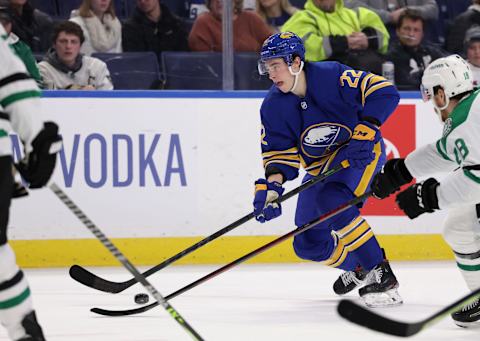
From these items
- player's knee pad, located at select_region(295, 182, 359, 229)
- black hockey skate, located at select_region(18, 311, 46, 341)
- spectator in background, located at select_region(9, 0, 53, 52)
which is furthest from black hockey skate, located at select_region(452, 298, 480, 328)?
spectator in background, located at select_region(9, 0, 53, 52)

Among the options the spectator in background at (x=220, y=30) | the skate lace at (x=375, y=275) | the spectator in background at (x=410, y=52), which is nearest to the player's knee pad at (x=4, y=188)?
the skate lace at (x=375, y=275)

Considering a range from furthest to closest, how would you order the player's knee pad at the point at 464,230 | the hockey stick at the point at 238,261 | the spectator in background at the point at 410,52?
the spectator in background at the point at 410,52 < the hockey stick at the point at 238,261 < the player's knee pad at the point at 464,230

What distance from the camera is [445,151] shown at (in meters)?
3.14

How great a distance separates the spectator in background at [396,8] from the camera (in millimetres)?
5645

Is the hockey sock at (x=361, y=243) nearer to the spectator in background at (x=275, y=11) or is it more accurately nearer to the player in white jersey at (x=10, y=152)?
the player in white jersey at (x=10, y=152)

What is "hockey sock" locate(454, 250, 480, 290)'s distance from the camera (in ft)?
11.3

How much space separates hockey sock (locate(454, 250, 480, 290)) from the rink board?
184 centimetres

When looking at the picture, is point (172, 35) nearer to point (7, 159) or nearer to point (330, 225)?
point (330, 225)

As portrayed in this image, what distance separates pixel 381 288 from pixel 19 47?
7.38 feet

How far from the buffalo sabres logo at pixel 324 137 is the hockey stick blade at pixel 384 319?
67.4 inches

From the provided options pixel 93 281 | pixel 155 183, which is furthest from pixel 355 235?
pixel 155 183

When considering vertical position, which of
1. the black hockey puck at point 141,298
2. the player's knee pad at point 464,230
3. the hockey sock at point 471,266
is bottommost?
the black hockey puck at point 141,298

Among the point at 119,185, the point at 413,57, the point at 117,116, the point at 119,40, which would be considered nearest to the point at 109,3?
the point at 119,40

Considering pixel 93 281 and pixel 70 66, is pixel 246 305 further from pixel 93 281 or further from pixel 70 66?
pixel 70 66
